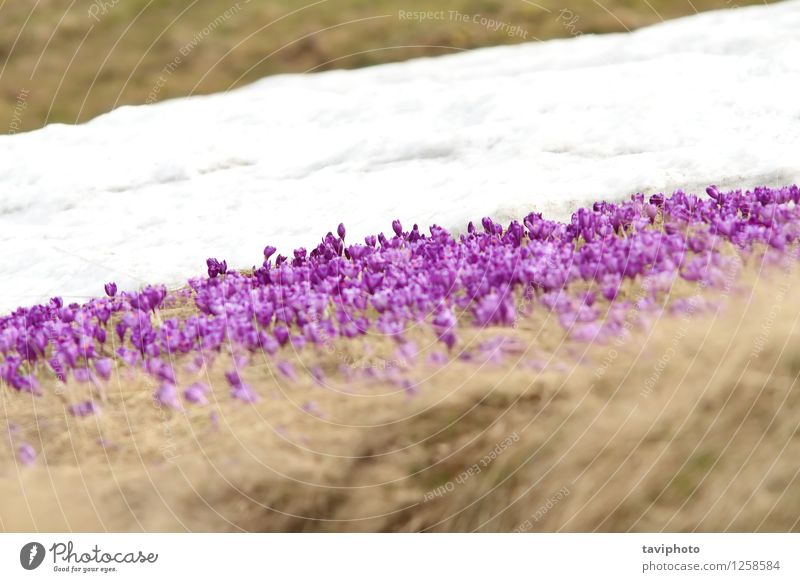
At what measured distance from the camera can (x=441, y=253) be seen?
18.5 ft

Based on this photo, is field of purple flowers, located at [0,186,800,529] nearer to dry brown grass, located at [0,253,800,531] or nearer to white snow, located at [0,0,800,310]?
dry brown grass, located at [0,253,800,531]

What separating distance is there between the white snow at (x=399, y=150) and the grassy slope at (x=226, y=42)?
0.17 m

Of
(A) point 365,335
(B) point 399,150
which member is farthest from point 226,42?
(A) point 365,335

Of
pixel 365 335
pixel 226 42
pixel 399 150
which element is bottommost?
pixel 365 335

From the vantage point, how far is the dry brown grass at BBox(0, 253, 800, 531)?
4434 mm

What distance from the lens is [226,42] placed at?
9289mm

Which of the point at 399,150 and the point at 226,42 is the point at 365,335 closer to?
the point at 399,150

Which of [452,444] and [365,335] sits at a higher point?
[365,335]

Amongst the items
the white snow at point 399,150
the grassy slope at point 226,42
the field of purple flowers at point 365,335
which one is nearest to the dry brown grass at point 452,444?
the field of purple flowers at point 365,335

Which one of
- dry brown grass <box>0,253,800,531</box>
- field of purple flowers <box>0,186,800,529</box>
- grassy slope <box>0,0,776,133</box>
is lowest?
dry brown grass <box>0,253,800,531</box>

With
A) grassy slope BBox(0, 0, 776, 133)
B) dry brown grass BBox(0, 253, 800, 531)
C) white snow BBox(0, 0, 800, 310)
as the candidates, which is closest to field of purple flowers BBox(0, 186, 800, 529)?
dry brown grass BBox(0, 253, 800, 531)

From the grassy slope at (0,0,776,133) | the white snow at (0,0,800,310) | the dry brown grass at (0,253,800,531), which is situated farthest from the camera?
the grassy slope at (0,0,776,133)

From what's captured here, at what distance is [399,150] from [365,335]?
4.02 metres

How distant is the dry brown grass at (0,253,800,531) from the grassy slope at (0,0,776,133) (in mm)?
5333
